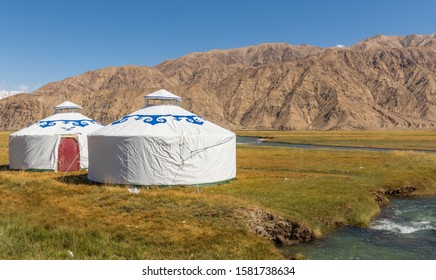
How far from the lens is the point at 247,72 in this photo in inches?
Result: 6442

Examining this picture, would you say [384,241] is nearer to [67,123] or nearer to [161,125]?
[161,125]

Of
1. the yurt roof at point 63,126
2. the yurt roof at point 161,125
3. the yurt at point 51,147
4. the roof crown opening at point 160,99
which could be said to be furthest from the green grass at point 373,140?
the yurt at point 51,147

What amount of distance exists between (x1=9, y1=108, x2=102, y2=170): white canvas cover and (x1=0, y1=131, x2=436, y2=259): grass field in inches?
72.4

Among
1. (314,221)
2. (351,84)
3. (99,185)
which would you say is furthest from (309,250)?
(351,84)

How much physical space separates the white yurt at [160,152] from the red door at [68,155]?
15.3 feet

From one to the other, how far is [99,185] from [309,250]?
1055 cm

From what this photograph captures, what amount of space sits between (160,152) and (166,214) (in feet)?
18.2

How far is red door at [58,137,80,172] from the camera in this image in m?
24.3

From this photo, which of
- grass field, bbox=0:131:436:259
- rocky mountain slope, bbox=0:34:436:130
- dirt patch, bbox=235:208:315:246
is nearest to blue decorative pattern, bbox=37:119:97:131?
grass field, bbox=0:131:436:259

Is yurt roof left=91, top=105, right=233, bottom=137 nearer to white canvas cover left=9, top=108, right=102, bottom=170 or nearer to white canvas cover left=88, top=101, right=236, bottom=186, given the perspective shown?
white canvas cover left=88, top=101, right=236, bottom=186

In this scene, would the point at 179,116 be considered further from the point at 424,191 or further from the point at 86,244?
the point at 424,191

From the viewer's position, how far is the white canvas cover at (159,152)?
18.3m

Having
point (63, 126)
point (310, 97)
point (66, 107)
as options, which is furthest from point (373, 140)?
point (310, 97)

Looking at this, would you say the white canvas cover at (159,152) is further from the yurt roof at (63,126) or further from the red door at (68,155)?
the yurt roof at (63,126)
